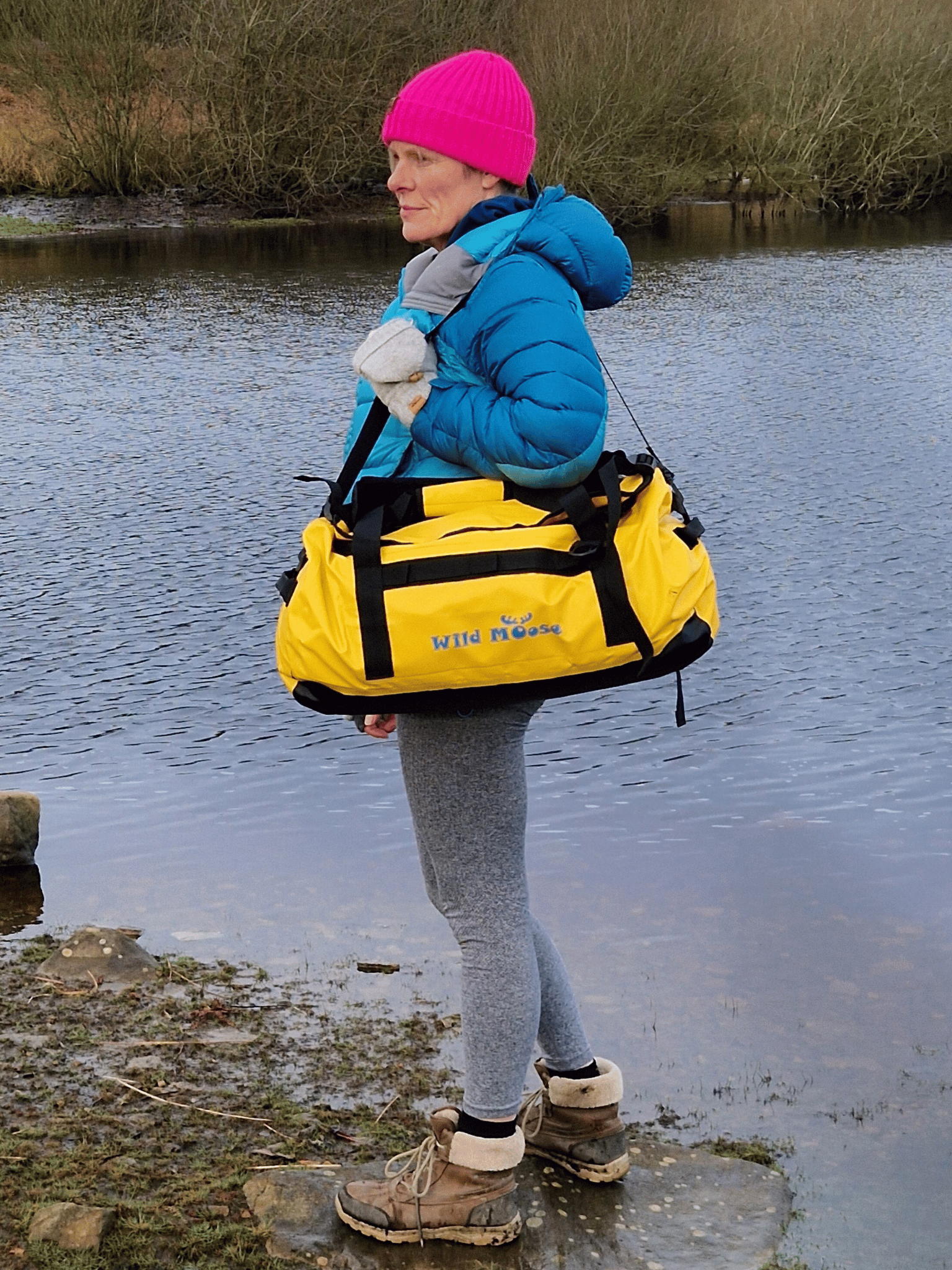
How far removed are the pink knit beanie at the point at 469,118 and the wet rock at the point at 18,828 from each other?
2355mm

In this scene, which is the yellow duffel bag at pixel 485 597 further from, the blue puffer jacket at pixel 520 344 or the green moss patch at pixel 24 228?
the green moss patch at pixel 24 228

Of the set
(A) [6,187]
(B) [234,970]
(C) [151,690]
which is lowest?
(A) [6,187]

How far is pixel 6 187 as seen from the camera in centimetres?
2858

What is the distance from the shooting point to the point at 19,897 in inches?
157

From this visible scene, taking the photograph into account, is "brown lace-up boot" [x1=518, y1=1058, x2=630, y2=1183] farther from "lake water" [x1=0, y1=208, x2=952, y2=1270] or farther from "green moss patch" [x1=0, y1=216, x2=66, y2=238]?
"green moss patch" [x1=0, y1=216, x2=66, y2=238]

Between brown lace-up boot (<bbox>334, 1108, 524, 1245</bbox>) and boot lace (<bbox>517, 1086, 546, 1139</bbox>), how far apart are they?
0.16 meters

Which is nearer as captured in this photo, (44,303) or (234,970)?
(234,970)

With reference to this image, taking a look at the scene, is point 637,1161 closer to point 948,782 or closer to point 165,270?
point 948,782

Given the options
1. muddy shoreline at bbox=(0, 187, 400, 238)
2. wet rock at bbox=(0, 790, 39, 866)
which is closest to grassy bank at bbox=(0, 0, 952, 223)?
muddy shoreline at bbox=(0, 187, 400, 238)

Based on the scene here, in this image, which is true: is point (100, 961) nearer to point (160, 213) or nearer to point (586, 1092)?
point (586, 1092)

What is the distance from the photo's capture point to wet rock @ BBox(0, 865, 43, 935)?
383 cm

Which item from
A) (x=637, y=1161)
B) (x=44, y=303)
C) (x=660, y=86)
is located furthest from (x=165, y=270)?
(x=637, y=1161)

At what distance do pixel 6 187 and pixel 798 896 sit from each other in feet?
90.6

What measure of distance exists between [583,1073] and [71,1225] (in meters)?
0.82
